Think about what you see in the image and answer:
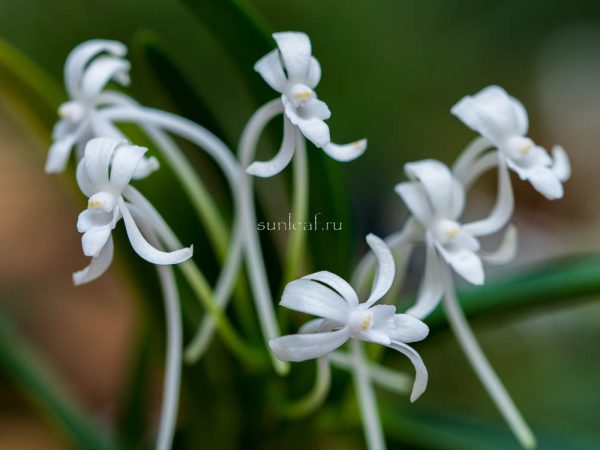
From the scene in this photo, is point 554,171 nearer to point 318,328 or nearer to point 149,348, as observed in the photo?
point 318,328

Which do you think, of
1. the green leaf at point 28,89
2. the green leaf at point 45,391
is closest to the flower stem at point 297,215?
the green leaf at point 28,89

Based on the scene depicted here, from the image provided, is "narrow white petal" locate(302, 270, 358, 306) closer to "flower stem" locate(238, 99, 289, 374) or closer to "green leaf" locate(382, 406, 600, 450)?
"flower stem" locate(238, 99, 289, 374)

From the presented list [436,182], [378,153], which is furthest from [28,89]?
[378,153]

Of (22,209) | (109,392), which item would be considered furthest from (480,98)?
(22,209)

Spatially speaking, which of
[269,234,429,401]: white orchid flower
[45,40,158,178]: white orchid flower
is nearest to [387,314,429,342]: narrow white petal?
[269,234,429,401]: white orchid flower

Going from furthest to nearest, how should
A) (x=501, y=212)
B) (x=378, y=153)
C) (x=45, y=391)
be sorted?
(x=378, y=153)
(x=45, y=391)
(x=501, y=212)

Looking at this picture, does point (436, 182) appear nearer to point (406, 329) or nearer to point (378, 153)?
point (406, 329)

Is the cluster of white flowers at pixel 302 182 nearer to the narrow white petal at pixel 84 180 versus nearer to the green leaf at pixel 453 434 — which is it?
the narrow white petal at pixel 84 180
